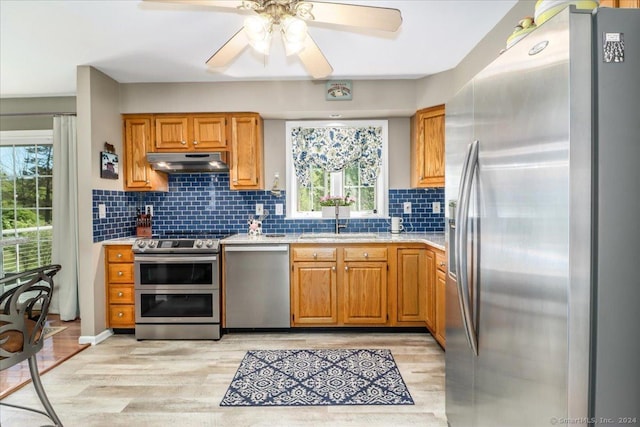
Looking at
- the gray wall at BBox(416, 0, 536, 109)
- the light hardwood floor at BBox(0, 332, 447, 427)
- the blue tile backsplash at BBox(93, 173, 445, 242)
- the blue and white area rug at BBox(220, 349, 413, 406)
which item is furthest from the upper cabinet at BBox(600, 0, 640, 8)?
the blue tile backsplash at BBox(93, 173, 445, 242)

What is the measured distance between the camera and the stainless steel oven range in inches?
134

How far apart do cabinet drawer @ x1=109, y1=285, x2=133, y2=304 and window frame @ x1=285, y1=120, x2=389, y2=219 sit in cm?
172

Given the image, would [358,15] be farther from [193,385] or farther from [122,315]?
[122,315]

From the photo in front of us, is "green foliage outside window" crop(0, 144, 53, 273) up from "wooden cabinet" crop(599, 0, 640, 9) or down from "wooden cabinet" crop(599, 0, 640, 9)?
down

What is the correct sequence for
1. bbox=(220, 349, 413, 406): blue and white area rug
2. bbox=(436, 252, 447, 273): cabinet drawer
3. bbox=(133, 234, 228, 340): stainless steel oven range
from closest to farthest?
bbox=(220, 349, 413, 406): blue and white area rug
bbox=(436, 252, 447, 273): cabinet drawer
bbox=(133, 234, 228, 340): stainless steel oven range

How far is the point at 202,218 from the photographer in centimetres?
411

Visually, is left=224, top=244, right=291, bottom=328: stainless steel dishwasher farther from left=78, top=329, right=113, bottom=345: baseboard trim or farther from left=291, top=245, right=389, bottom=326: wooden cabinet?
left=78, top=329, right=113, bottom=345: baseboard trim

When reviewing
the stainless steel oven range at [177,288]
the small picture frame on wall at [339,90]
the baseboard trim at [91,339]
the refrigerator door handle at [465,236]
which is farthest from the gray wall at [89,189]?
the refrigerator door handle at [465,236]

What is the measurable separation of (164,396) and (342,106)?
2.89 m

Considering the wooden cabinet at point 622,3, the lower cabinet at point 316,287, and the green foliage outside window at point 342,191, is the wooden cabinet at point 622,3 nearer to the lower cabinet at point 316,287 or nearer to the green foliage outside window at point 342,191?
the lower cabinet at point 316,287

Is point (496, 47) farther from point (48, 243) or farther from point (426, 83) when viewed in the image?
point (48, 243)

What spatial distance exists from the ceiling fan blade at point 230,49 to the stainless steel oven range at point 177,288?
1.67m

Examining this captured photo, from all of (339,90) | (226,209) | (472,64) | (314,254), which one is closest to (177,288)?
(226,209)

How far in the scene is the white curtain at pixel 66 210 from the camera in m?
3.92
